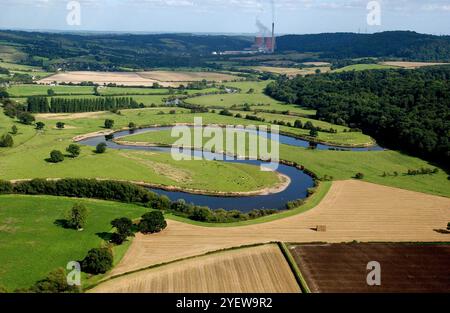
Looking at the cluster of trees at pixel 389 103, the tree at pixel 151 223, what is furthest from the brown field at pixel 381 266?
the cluster of trees at pixel 389 103

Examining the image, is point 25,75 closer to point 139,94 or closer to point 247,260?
point 139,94

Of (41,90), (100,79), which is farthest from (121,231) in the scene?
(100,79)

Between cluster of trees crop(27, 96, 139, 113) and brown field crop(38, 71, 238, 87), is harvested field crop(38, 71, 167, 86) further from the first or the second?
cluster of trees crop(27, 96, 139, 113)

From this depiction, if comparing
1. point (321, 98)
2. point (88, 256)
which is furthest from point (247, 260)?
point (321, 98)

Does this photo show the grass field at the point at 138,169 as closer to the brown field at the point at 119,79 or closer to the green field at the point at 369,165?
the green field at the point at 369,165

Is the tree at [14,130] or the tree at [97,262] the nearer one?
the tree at [97,262]

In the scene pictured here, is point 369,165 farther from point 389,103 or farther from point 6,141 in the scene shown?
point 6,141
